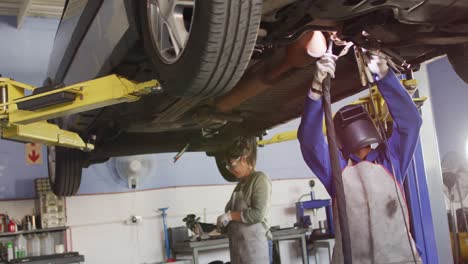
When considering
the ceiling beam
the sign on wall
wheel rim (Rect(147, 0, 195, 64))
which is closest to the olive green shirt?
wheel rim (Rect(147, 0, 195, 64))

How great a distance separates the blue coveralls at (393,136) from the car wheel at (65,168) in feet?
6.89

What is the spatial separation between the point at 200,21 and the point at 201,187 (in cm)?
470

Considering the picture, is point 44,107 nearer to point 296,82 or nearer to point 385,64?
point 296,82

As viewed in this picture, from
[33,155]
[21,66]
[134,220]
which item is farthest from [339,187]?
[21,66]

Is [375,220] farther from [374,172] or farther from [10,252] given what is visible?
[10,252]

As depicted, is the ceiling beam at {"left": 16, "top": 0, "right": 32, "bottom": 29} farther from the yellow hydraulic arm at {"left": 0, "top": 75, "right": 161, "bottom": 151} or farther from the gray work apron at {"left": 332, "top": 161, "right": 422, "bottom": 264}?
the gray work apron at {"left": 332, "top": 161, "right": 422, "bottom": 264}

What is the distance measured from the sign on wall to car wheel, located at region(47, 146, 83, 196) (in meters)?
1.56

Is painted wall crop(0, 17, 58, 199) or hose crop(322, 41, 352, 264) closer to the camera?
hose crop(322, 41, 352, 264)

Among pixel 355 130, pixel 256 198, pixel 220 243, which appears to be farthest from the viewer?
pixel 220 243

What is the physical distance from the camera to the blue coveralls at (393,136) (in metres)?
2.22

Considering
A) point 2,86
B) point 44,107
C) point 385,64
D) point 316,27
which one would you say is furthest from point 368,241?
point 2,86

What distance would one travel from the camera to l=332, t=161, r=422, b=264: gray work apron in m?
2.21

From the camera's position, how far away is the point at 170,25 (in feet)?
6.14

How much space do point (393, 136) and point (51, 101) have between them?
156cm
